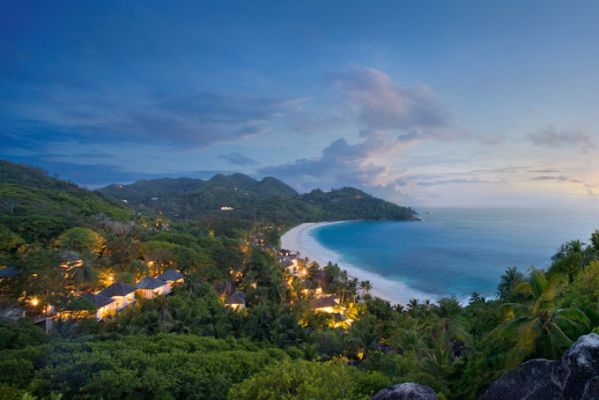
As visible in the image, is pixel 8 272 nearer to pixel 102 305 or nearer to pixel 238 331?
pixel 102 305

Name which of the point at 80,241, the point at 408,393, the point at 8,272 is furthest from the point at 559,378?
the point at 80,241

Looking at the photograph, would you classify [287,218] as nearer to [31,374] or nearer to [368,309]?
[368,309]

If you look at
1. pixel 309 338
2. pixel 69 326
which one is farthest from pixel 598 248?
pixel 69 326

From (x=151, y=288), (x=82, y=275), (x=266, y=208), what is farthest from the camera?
(x=266, y=208)

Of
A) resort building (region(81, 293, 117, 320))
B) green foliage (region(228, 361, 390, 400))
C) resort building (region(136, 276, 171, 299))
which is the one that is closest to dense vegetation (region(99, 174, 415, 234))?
resort building (region(136, 276, 171, 299))

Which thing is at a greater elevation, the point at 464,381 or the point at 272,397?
the point at 272,397

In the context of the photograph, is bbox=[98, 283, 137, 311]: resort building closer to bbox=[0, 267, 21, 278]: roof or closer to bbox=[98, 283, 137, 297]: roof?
bbox=[98, 283, 137, 297]: roof

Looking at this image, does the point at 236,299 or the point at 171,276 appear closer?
the point at 236,299
